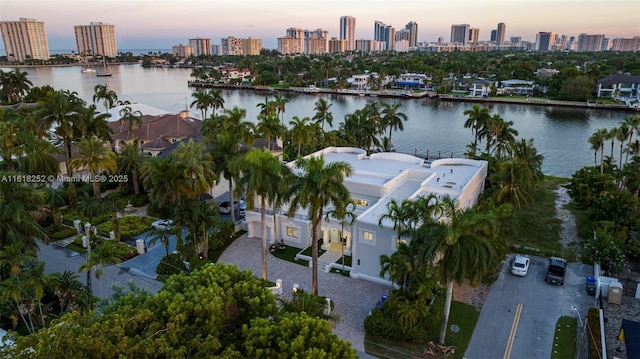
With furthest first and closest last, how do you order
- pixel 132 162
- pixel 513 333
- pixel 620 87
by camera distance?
pixel 620 87, pixel 132 162, pixel 513 333

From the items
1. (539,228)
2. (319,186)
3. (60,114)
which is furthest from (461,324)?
(60,114)

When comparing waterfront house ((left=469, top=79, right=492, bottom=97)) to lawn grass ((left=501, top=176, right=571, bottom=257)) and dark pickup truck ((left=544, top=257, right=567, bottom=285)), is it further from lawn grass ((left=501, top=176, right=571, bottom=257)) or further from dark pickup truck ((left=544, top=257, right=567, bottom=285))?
dark pickup truck ((left=544, top=257, right=567, bottom=285))

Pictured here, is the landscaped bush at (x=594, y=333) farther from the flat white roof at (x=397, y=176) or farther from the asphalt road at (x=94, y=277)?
the asphalt road at (x=94, y=277)

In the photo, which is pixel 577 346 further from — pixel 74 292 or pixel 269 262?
pixel 74 292

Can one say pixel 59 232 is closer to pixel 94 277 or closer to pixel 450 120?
pixel 94 277

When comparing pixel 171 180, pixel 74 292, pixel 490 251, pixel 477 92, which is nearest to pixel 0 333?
pixel 74 292

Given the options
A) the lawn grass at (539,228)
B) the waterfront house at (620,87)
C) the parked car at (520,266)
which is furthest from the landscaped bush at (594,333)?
the waterfront house at (620,87)

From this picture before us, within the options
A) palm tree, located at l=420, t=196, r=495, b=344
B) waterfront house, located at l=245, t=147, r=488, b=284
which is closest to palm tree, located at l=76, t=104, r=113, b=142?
waterfront house, located at l=245, t=147, r=488, b=284
